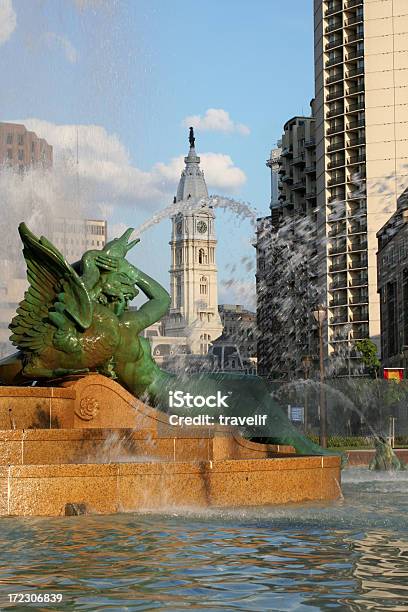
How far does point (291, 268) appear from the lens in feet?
305

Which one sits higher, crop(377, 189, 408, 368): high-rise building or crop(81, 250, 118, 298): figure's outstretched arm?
crop(377, 189, 408, 368): high-rise building

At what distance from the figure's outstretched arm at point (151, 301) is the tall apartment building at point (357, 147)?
72.5 metres

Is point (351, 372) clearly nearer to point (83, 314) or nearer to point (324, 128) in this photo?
point (324, 128)

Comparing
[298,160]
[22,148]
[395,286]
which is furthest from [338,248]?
[22,148]

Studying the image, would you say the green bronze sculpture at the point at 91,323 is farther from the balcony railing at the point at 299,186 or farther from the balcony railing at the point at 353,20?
the balcony railing at the point at 299,186

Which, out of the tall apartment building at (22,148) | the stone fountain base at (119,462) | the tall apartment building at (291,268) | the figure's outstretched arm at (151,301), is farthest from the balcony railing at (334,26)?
the stone fountain base at (119,462)

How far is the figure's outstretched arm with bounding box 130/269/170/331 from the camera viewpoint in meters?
17.0

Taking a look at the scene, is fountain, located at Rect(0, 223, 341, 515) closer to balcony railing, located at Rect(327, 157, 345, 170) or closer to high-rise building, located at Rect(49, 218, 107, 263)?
high-rise building, located at Rect(49, 218, 107, 263)

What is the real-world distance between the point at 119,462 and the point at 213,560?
4686 millimetres

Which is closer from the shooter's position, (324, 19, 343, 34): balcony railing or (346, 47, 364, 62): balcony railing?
(346, 47, 364, 62): balcony railing

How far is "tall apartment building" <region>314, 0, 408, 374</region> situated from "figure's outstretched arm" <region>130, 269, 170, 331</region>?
7249cm

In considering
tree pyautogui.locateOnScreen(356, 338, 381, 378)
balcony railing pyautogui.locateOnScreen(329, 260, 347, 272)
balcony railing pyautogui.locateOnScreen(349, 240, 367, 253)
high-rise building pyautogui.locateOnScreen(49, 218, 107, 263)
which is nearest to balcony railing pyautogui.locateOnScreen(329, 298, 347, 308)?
balcony railing pyautogui.locateOnScreen(329, 260, 347, 272)

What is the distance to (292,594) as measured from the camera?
707 cm

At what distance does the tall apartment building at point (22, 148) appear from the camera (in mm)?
27764
